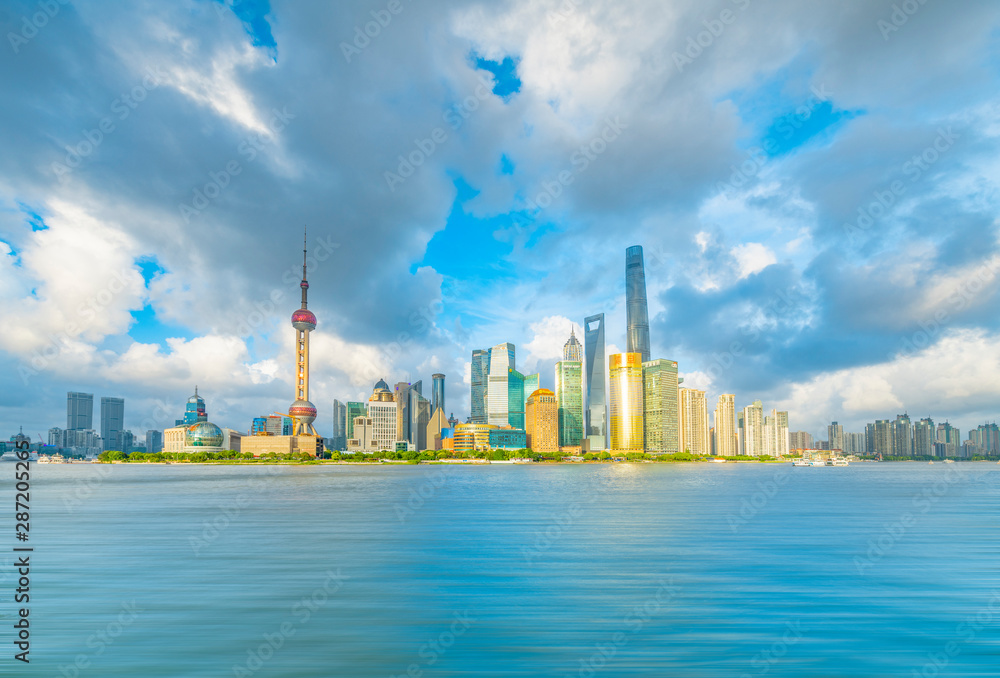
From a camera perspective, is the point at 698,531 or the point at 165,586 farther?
the point at 698,531

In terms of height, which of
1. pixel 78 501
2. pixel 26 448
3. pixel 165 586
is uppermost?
pixel 26 448

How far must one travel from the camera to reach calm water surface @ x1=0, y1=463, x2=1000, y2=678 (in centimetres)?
1823

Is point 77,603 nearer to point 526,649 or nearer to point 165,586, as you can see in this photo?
point 165,586

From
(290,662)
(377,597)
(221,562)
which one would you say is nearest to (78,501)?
(221,562)

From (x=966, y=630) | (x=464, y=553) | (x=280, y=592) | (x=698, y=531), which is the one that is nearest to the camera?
(x=966, y=630)

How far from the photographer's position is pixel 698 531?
4428cm

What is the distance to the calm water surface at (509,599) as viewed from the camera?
59.8 feet

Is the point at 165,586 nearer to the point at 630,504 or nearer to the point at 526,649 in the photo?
the point at 526,649

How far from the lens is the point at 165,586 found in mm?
26781

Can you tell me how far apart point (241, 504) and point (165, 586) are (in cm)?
4460

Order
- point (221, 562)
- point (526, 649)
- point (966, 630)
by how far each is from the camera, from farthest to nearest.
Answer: point (221, 562) → point (966, 630) → point (526, 649)

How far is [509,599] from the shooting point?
24.8 m

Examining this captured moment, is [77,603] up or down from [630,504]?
up

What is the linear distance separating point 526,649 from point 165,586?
18577 mm
